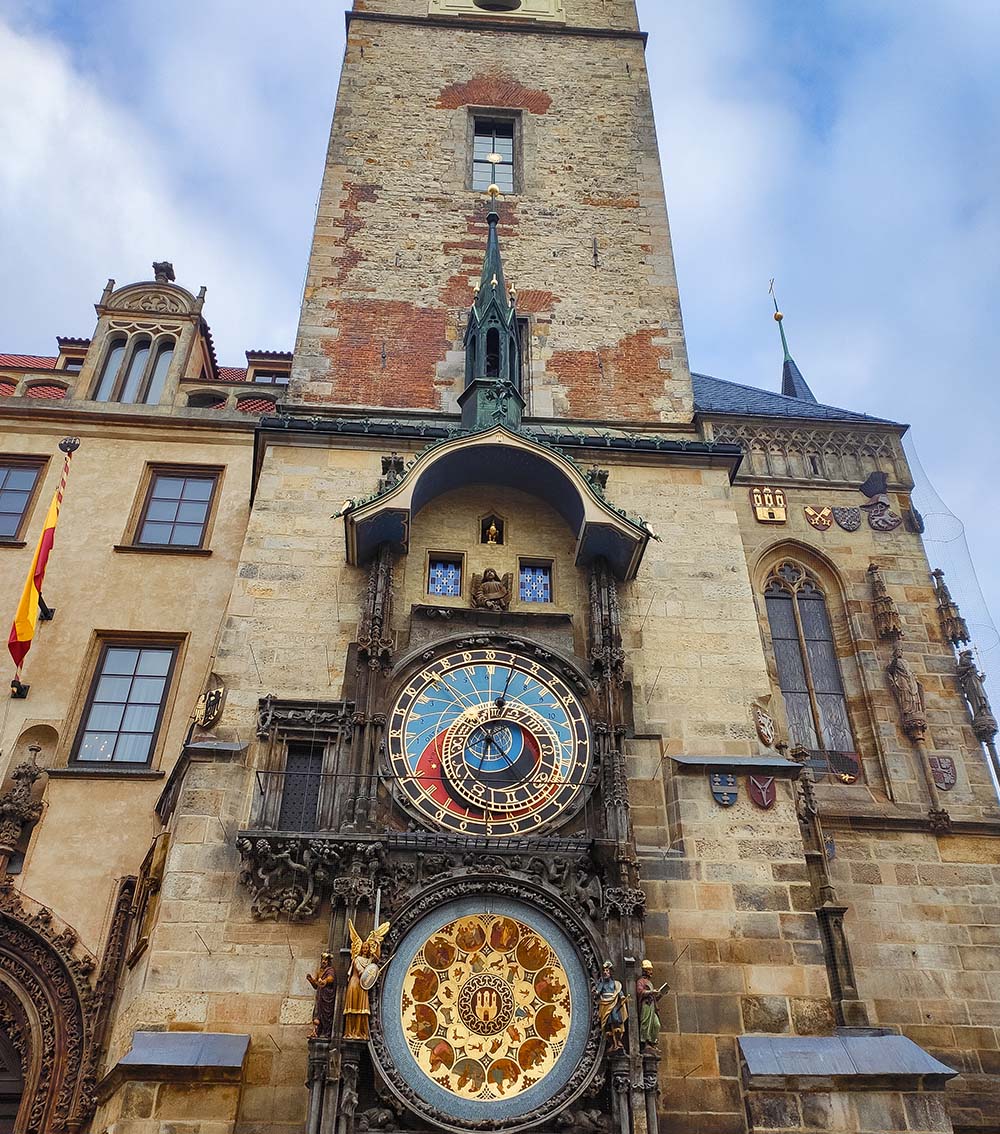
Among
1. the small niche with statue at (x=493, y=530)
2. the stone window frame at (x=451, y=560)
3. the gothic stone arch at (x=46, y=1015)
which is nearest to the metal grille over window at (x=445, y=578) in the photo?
the stone window frame at (x=451, y=560)

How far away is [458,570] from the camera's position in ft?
35.6

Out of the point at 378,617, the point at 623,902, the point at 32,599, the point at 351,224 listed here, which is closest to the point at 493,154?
the point at 351,224

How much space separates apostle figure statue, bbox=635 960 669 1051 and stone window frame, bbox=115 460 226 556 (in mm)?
7813

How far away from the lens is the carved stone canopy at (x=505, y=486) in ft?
33.6

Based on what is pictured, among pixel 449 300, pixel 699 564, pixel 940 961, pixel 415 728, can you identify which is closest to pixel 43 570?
pixel 415 728

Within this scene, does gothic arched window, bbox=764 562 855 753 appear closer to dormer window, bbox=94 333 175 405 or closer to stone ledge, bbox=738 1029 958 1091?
stone ledge, bbox=738 1029 958 1091

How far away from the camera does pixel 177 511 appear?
544 inches

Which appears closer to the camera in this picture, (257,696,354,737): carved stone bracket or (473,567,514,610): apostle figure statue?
(257,696,354,737): carved stone bracket

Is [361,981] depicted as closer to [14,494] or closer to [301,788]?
[301,788]

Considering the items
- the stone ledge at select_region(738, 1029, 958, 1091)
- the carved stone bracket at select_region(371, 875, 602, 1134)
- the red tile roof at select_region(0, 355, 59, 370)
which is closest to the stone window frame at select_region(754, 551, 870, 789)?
the stone ledge at select_region(738, 1029, 958, 1091)

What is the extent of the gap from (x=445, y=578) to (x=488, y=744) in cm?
209

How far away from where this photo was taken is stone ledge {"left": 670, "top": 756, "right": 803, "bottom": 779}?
9.46 m

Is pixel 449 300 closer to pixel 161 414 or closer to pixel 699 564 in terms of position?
pixel 161 414

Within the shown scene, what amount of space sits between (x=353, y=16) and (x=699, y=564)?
13399 millimetres
